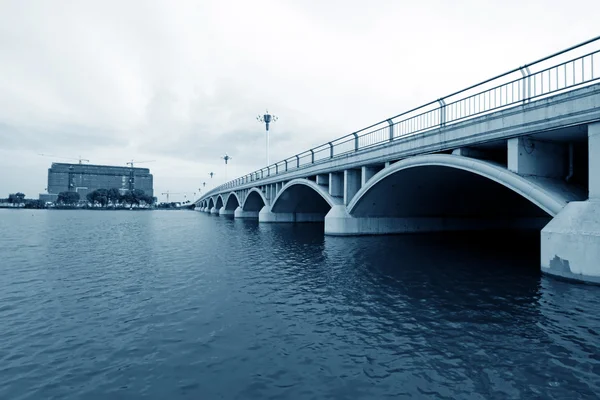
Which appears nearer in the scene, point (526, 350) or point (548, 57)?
point (526, 350)

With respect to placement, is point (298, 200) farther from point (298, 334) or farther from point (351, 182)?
point (298, 334)

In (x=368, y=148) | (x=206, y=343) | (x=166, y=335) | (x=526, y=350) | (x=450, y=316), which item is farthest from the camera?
(x=368, y=148)

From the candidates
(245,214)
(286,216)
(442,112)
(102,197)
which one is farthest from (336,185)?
(102,197)

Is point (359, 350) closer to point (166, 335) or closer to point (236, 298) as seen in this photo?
point (166, 335)

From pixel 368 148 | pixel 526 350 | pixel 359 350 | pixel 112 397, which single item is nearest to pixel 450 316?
pixel 526 350

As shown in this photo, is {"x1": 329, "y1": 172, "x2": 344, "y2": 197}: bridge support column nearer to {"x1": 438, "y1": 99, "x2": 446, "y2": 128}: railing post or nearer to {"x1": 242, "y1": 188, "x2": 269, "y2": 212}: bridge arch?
{"x1": 438, "y1": 99, "x2": 446, "y2": 128}: railing post

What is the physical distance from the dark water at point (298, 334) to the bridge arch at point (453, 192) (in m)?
3.51

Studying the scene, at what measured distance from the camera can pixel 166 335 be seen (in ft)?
24.1

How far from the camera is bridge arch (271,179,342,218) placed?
133 ft

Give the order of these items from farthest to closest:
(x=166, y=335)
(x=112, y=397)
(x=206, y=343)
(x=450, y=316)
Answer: (x=450, y=316) → (x=166, y=335) → (x=206, y=343) → (x=112, y=397)

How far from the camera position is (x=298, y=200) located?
4641 cm

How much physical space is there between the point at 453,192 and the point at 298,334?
23.2 m

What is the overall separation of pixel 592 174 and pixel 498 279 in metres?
4.55

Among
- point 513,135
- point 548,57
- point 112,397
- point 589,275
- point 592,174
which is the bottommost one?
point 112,397
